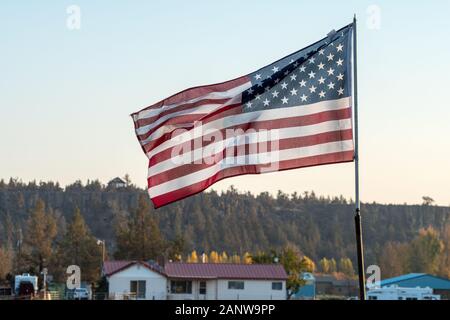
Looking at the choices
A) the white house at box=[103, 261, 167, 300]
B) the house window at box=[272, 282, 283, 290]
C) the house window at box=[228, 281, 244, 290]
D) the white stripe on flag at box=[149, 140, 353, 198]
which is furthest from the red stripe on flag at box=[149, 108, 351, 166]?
the house window at box=[228, 281, 244, 290]

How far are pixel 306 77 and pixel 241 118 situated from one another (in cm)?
123

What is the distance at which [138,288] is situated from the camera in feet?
286

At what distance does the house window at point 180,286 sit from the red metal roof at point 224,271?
78 centimetres

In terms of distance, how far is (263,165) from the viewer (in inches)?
672

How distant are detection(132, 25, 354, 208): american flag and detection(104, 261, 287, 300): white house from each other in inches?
2714

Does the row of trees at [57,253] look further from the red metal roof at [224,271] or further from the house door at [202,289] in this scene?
the house door at [202,289]

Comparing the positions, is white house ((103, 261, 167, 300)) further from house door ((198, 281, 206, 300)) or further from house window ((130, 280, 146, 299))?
house door ((198, 281, 206, 300))

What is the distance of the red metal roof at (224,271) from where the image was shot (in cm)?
8788

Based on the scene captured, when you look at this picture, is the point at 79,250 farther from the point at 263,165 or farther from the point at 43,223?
the point at 263,165

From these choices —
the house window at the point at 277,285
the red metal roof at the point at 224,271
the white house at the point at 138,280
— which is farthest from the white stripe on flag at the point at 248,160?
the house window at the point at 277,285

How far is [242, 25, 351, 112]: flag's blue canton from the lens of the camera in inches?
678

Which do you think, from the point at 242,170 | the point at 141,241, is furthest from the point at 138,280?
the point at 242,170
